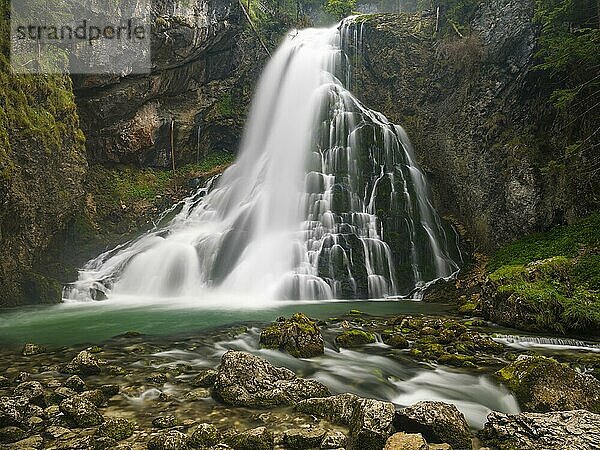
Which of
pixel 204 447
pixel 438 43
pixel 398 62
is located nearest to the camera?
pixel 204 447

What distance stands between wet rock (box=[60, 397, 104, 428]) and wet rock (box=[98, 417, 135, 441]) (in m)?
0.17

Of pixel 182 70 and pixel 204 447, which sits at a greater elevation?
pixel 182 70

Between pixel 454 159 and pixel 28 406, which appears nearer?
pixel 28 406

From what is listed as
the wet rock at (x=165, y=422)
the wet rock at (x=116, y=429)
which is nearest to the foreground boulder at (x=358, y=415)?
the wet rock at (x=165, y=422)

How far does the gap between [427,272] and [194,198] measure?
12.7m

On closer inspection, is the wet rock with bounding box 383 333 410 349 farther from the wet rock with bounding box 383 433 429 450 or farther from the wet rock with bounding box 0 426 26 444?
the wet rock with bounding box 0 426 26 444


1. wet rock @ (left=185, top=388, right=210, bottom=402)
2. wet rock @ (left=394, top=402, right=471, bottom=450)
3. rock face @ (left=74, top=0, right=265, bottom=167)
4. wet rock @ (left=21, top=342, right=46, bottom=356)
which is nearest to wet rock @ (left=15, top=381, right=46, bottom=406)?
wet rock @ (left=185, top=388, right=210, bottom=402)

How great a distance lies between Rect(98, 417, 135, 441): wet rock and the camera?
4.05 m

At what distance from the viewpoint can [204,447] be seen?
3.90 m

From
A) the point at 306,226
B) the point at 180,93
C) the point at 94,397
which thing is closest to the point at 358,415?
the point at 94,397

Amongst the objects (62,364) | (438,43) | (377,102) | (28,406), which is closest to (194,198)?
(377,102)

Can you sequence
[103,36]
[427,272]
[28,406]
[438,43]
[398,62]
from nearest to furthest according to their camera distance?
[28,406] → [427,272] → [103,36] → [438,43] → [398,62]

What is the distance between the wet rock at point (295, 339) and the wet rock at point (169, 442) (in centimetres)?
329

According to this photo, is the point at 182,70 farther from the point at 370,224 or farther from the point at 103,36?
the point at 370,224
